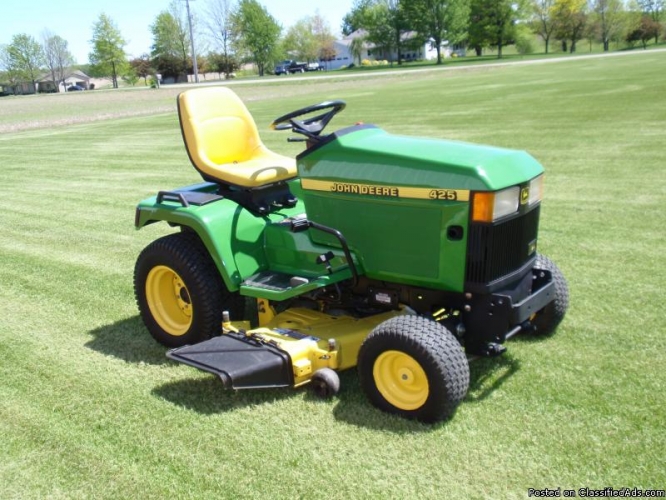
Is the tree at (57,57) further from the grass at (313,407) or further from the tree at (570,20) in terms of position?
the grass at (313,407)

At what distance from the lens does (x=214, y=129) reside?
168 inches

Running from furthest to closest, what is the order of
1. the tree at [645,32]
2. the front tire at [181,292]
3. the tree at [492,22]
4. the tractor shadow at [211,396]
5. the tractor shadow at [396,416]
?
the tree at [492,22]
the tree at [645,32]
the front tire at [181,292]
the tractor shadow at [211,396]
the tractor shadow at [396,416]

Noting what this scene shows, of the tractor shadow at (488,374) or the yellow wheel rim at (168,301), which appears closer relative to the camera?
the tractor shadow at (488,374)

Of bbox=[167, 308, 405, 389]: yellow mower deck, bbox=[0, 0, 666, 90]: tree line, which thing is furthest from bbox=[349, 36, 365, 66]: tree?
bbox=[167, 308, 405, 389]: yellow mower deck

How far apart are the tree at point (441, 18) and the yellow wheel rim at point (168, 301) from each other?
73.2 meters

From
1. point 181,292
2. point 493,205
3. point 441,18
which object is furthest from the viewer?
point 441,18

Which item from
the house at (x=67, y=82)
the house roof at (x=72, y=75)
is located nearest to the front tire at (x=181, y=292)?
the house at (x=67, y=82)

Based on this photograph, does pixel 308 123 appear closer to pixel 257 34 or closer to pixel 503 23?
pixel 503 23

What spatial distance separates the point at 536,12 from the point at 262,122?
77.9 meters

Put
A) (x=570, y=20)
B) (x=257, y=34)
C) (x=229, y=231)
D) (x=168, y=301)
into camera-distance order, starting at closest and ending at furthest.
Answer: (x=229, y=231) → (x=168, y=301) → (x=570, y=20) → (x=257, y=34)

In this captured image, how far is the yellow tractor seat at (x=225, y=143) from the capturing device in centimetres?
407

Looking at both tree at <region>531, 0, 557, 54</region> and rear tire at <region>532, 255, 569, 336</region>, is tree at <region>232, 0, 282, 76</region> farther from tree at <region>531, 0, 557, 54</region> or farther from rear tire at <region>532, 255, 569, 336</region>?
rear tire at <region>532, 255, 569, 336</region>

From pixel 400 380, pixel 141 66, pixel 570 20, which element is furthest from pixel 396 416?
pixel 141 66

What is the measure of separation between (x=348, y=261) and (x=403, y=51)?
280ft
